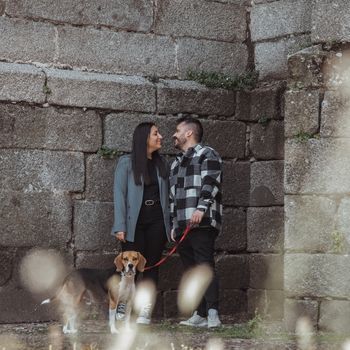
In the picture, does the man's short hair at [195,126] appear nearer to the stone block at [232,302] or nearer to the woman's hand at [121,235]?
the woman's hand at [121,235]

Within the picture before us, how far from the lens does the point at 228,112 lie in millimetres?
9430

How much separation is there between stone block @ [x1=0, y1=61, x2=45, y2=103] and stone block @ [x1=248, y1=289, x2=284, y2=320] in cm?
286

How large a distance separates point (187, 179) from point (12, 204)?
1587mm

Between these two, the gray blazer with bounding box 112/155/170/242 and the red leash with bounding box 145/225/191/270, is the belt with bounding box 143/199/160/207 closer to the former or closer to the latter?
the gray blazer with bounding box 112/155/170/242

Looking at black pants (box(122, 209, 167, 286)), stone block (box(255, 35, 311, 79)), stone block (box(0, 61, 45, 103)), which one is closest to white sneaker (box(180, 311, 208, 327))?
black pants (box(122, 209, 167, 286))

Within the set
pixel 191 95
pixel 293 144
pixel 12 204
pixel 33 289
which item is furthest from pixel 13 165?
pixel 293 144

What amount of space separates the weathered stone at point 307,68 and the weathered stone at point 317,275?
145cm

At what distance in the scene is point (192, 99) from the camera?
9.24 m

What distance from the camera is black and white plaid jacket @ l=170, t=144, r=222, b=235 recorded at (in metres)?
8.16

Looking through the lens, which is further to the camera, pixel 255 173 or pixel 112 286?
pixel 255 173

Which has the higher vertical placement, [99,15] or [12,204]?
[99,15]

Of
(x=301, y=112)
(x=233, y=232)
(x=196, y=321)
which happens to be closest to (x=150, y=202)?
(x=196, y=321)

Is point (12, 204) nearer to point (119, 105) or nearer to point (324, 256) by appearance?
point (119, 105)

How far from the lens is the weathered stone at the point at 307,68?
795 cm
